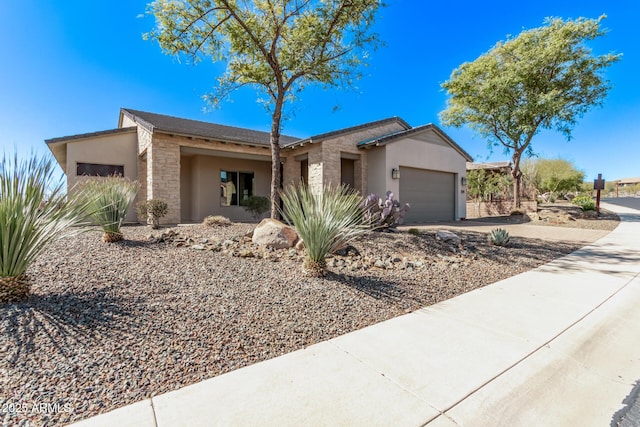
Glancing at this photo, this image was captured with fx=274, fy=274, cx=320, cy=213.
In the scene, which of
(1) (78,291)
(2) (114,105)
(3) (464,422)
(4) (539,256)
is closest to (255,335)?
(3) (464,422)

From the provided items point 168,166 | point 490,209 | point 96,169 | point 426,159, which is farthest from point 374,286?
point 490,209

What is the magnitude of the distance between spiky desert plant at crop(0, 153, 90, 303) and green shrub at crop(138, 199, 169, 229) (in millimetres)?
4989

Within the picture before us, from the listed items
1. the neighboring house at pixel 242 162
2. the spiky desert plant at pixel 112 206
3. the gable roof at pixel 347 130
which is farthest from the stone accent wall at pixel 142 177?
the spiky desert plant at pixel 112 206

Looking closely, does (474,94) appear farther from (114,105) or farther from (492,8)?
(114,105)

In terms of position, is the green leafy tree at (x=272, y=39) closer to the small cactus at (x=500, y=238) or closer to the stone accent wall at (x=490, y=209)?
the small cactus at (x=500, y=238)

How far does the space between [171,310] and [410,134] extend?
41.0 feet

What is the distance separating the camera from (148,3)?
281 inches

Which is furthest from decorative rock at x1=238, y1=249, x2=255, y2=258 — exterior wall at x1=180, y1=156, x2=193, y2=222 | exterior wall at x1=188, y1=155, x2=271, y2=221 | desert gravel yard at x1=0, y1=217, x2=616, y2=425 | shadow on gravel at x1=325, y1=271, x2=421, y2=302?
A: exterior wall at x1=180, y1=156, x2=193, y2=222

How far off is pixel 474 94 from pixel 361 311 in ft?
54.9

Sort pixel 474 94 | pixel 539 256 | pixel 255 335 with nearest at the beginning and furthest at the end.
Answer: pixel 255 335
pixel 539 256
pixel 474 94

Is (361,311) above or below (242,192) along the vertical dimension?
below

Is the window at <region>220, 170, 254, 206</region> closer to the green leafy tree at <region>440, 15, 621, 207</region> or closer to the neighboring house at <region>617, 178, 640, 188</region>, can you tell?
the green leafy tree at <region>440, 15, 621, 207</region>

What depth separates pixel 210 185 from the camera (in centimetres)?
1272

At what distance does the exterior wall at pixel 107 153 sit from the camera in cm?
1072
